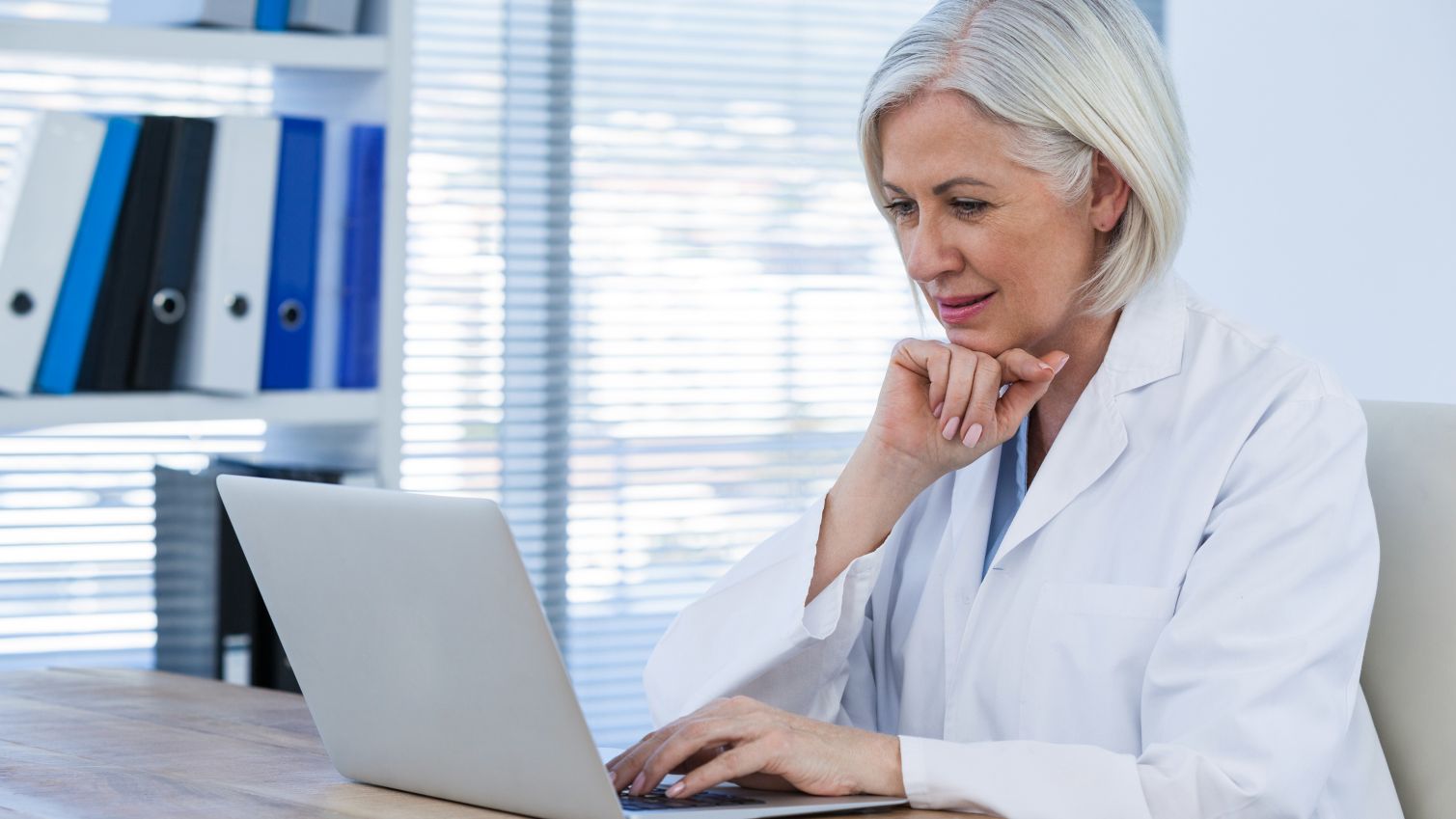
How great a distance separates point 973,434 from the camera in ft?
4.39

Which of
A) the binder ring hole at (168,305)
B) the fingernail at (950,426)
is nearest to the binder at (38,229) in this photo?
the binder ring hole at (168,305)

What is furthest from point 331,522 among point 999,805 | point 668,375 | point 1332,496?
point 668,375

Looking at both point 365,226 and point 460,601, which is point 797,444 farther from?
point 460,601

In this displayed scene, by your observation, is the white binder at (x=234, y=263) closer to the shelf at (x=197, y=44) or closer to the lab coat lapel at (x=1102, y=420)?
the shelf at (x=197, y=44)

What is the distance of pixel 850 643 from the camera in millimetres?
1380

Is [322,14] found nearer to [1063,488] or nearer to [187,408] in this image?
[187,408]

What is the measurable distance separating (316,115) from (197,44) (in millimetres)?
254

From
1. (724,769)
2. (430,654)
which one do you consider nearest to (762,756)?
(724,769)

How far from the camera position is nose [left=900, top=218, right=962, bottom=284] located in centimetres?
133

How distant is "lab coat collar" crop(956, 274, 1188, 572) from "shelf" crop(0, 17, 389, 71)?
0.97 m

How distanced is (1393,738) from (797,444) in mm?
1819

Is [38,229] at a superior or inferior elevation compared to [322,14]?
inferior

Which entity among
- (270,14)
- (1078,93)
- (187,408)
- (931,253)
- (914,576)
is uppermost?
(270,14)

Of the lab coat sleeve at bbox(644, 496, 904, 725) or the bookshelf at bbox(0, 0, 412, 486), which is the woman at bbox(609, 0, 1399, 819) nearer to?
the lab coat sleeve at bbox(644, 496, 904, 725)
